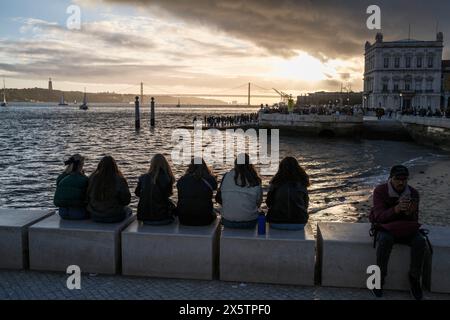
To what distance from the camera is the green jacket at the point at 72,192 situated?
6883 mm

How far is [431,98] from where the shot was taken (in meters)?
94.6

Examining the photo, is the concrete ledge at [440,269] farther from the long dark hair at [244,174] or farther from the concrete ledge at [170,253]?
the concrete ledge at [170,253]

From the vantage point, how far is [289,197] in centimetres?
663

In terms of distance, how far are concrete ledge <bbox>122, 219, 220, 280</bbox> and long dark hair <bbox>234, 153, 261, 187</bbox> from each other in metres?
0.81

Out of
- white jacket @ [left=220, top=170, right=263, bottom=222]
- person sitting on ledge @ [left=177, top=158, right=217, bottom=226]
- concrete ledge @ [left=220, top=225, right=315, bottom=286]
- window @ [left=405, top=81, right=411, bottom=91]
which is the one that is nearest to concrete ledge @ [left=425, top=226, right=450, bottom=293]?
concrete ledge @ [left=220, top=225, right=315, bottom=286]

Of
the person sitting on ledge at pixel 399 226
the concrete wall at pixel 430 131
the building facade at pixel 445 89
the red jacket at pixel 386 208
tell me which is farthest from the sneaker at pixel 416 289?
the building facade at pixel 445 89

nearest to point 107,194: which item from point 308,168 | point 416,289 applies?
point 416,289

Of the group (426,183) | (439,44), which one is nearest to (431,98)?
(439,44)

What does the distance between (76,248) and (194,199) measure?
1.75 meters

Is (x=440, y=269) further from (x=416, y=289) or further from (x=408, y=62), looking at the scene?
(x=408, y=62)

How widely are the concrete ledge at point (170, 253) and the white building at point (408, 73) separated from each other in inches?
3691
